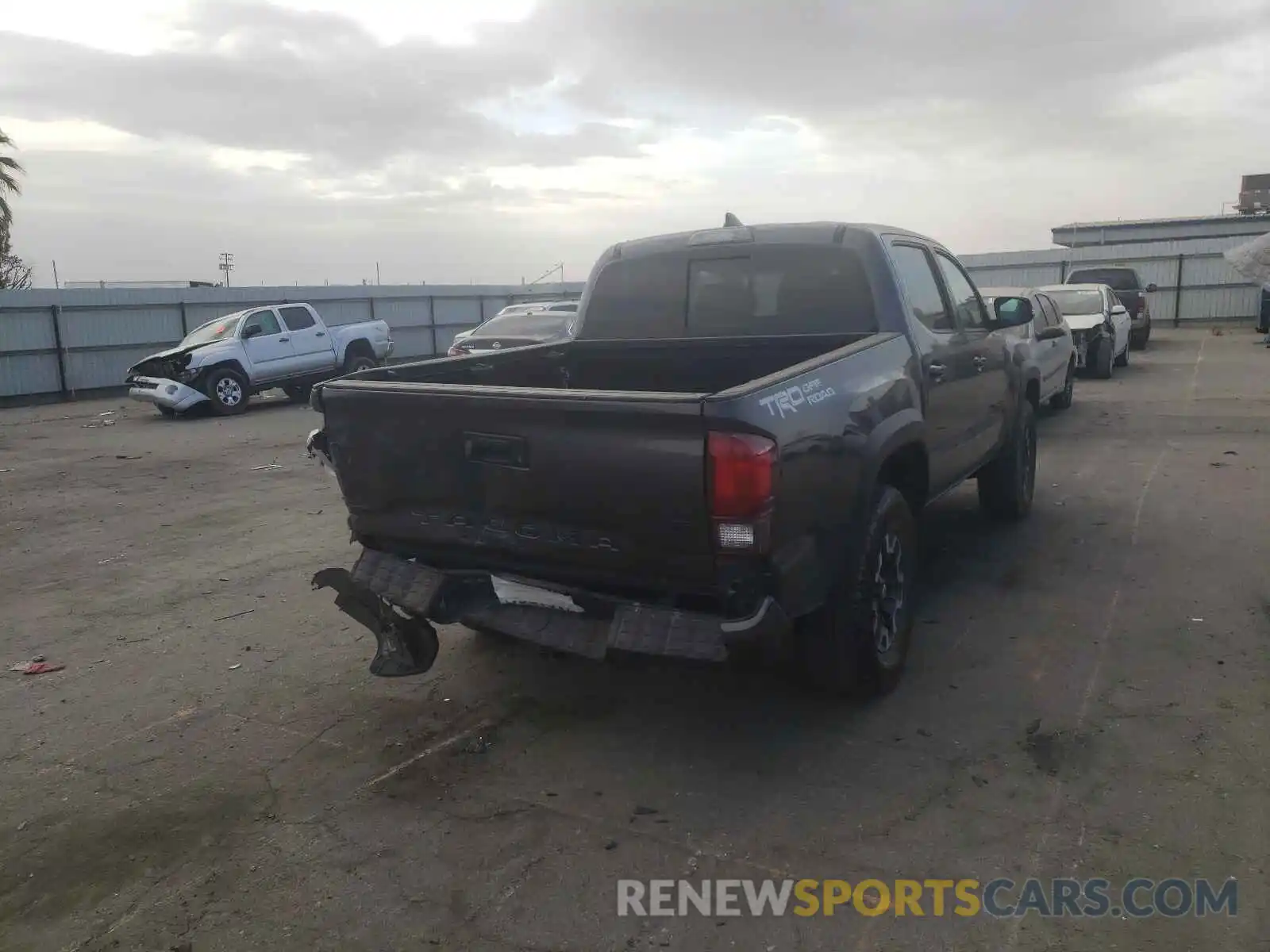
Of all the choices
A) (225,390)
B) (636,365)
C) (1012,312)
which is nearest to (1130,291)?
(1012,312)

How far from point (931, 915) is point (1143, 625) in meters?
2.85

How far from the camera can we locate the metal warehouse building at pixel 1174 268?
2981 centimetres

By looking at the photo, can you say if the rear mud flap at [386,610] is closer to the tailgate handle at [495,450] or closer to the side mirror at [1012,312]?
the tailgate handle at [495,450]

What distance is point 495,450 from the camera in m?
3.69

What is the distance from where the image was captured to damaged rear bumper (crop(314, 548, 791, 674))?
3350mm

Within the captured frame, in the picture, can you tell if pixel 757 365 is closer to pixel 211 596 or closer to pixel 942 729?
pixel 942 729

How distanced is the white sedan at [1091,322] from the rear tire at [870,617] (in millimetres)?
13150

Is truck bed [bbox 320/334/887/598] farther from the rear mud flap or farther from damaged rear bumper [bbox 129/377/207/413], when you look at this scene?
damaged rear bumper [bbox 129/377/207/413]

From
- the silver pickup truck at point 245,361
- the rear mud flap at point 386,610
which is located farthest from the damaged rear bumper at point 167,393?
the rear mud flap at point 386,610

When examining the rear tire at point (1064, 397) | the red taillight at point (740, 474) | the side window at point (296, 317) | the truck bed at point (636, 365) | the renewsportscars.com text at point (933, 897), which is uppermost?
the side window at point (296, 317)

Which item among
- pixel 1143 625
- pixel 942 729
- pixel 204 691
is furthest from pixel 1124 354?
pixel 204 691

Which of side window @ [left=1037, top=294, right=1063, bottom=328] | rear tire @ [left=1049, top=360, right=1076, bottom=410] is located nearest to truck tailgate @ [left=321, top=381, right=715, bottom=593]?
side window @ [left=1037, top=294, right=1063, bottom=328]

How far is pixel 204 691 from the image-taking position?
186 inches

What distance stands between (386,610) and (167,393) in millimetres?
13889
